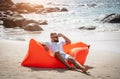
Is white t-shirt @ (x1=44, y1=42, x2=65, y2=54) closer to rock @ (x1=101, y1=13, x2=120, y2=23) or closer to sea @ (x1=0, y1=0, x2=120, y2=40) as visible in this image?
sea @ (x1=0, y1=0, x2=120, y2=40)

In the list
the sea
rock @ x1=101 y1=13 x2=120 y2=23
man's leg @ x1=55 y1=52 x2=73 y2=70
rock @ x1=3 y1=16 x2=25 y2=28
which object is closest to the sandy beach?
man's leg @ x1=55 y1=52 x2=73 y2=70

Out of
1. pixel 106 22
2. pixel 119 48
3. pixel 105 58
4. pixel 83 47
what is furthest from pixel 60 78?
pixel 106 22

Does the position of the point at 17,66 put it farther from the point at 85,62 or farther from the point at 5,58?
the point at 85,62

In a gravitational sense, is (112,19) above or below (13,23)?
below

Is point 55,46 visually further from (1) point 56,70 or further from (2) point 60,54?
(1) point 56,70

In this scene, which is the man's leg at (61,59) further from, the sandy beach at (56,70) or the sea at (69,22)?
the sea at (69,22)

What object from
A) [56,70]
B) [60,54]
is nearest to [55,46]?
[60,54]

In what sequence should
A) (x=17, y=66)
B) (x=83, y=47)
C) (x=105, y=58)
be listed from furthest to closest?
(x=105, y=58) < (x=83, y=47) < (x=17, y=66)

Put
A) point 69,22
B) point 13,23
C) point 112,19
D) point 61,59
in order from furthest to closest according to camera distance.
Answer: point 69,22, point 112,19, point 13,23, point 61,59

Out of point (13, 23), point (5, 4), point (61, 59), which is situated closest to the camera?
point (61, 59)

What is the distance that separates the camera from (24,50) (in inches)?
308

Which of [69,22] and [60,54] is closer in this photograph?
[60,54]

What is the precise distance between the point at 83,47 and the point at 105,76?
1240 mm

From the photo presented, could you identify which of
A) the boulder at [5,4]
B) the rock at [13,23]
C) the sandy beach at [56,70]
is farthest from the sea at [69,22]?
the boulder at [5,4]
